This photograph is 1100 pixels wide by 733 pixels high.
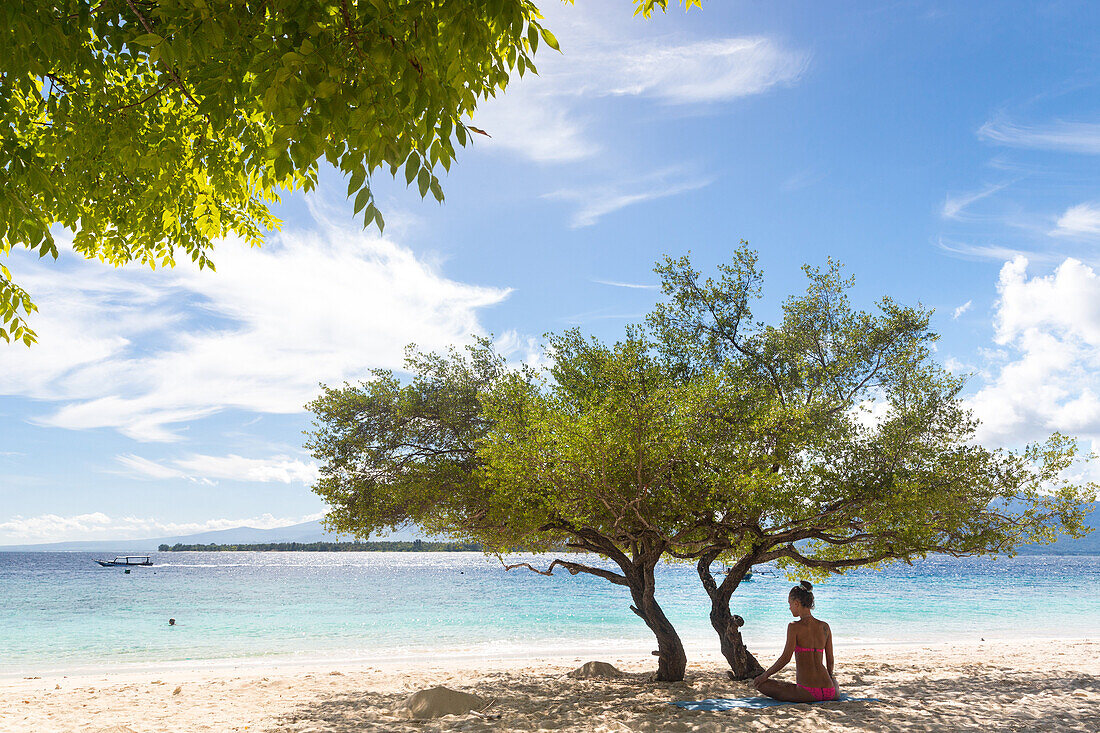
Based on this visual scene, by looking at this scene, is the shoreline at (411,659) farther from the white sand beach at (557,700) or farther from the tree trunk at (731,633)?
the tree trunk at (731,633)

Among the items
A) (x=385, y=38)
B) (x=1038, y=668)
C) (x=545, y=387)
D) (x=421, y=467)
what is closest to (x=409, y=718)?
(x=421, y=467)

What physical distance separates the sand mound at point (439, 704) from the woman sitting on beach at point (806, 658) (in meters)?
4.19

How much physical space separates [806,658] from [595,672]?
259 inches

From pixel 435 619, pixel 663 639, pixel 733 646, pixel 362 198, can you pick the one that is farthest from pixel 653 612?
pixel 435 619

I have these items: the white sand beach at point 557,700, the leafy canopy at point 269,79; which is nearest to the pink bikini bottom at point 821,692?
the white sand beach at point 557,700

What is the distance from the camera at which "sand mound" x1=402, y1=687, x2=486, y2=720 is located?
9.75m

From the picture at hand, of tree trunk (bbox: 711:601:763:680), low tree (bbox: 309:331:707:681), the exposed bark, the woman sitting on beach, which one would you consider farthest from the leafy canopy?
tree trunk (bbox: 711:601:763:680)

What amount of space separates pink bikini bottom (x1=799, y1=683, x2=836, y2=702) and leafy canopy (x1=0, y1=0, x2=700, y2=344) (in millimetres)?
8301

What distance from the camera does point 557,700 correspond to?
1141 cm

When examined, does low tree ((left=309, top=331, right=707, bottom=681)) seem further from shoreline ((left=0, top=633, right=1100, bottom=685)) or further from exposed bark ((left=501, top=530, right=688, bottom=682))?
shoreline ((left=0, top=633, right=1100, bottom=685))

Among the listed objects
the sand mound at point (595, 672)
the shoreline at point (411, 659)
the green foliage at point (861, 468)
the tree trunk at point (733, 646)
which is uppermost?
the green foliage at point (861, 468)

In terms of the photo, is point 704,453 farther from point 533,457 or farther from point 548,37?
point 548,37

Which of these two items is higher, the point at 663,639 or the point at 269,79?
the point at 269,79

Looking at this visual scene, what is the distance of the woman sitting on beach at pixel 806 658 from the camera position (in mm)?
8734
